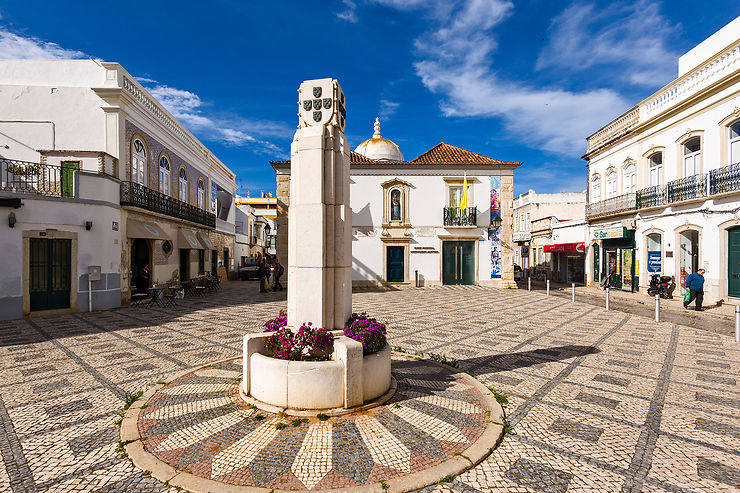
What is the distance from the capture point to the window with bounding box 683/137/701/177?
14.8 meters

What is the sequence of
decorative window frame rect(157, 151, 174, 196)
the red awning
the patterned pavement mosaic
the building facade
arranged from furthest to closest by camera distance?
the building facade < the red awning < decorative window frame rect(157, 151, 174, 196) < the patterned pavement mosaic

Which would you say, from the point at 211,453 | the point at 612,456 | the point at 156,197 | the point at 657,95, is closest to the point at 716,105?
the point at 657,95

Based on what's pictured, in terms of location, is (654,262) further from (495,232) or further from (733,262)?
(495,232)

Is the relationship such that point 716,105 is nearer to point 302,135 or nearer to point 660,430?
point 660,430

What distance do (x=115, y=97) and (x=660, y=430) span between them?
1782 cm

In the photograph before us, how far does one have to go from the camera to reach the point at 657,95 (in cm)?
A: 1681

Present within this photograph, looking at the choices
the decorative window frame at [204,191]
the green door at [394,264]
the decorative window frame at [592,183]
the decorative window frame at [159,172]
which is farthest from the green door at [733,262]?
the decorative window frame at [204,191]

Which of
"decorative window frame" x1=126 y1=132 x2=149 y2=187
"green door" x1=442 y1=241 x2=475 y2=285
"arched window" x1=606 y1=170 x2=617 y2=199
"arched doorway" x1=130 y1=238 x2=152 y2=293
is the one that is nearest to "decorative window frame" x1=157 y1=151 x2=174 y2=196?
"decorative window frame" x1=126 y1=132 x2=149 y2=187

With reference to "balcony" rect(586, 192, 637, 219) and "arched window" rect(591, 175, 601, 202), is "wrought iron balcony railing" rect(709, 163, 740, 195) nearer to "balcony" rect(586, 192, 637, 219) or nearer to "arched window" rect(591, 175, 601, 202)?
"balcony" rect(586, 192, 637, 219)

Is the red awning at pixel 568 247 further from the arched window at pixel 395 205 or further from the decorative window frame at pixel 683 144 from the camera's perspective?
the arched window at pixel 395 205

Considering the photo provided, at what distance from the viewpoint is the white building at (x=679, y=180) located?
13.2 m

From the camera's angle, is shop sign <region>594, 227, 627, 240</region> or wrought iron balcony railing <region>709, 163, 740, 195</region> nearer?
wrought iron balcony railing <region>709, 163, 740, 195</region>

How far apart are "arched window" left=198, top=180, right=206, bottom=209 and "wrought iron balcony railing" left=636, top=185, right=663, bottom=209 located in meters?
25.0

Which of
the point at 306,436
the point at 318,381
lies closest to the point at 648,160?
the point at 318,381
